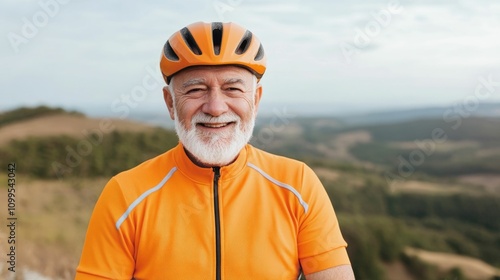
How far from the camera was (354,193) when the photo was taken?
136 feet

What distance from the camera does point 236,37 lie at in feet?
10.2

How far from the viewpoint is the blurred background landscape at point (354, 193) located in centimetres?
1225

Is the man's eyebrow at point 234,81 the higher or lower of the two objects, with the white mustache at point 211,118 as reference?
higher

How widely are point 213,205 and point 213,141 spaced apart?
0.37m

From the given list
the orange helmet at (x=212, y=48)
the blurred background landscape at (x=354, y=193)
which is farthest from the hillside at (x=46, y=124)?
the orange helmet at (x=212, y=48)

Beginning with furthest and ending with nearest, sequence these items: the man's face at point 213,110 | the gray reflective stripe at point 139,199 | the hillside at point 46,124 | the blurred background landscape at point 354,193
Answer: the hillside at point 46,124, the blurred background landscape at point 354,193, the man's face at point 213,110, the gray reflective stripe at point 139,199

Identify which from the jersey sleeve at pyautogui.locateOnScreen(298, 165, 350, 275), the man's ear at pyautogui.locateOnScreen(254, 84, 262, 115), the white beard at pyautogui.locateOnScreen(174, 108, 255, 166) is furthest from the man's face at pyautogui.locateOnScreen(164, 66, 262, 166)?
the jersey sleeve at pyautogui.locateOnScreen(298, 165, 350, 275)

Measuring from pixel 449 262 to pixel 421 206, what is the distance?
19328mm

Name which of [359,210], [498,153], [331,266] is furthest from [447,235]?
[331,266]

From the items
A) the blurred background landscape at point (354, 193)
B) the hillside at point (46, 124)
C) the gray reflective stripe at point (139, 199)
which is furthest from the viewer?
the hillside at point (46, 124)

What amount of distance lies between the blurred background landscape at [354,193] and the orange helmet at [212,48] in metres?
1.26

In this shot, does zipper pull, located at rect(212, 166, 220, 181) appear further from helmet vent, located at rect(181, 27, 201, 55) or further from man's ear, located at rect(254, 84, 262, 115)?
helmet vent, located at rect(181, 27, 201, 55)

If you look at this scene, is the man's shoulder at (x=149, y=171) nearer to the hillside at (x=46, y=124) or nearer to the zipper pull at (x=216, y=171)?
the zipper pull at (x=216, y=171)

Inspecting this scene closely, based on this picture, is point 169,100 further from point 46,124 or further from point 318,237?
point 46,124
